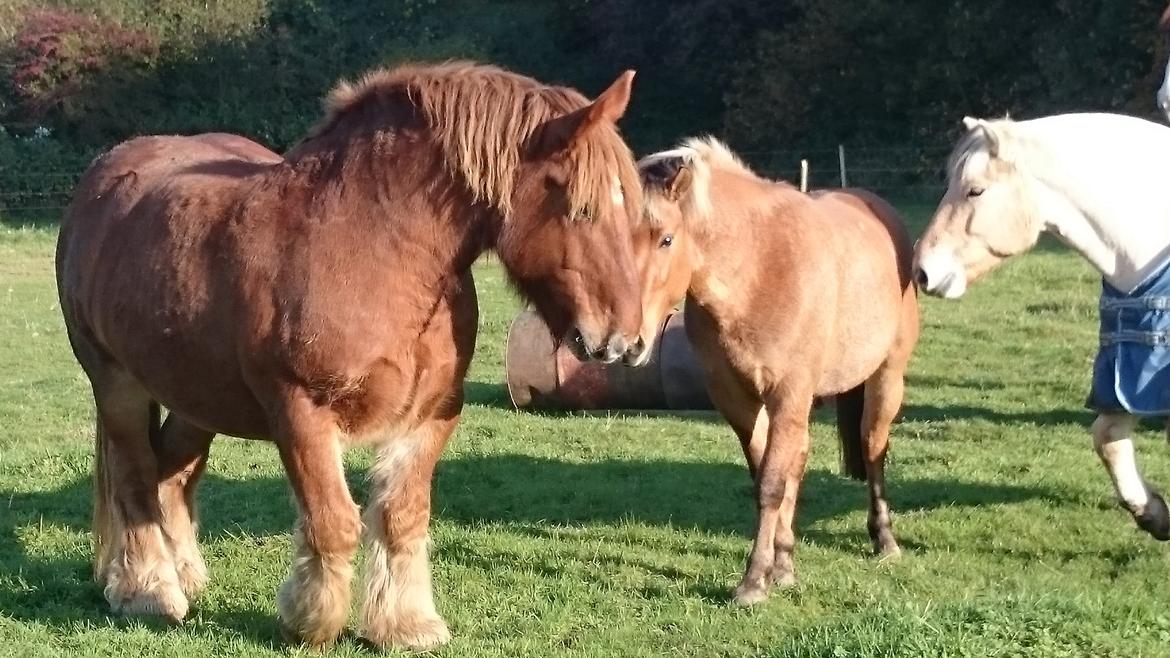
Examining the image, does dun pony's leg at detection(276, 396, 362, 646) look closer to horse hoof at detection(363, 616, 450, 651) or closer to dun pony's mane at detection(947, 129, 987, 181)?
horse hoof at detection(363, 616, 450, 651)

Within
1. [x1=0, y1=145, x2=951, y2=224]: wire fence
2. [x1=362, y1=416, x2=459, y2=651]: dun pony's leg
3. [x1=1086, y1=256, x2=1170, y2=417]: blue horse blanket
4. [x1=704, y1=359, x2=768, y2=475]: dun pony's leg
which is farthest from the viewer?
[x1=0, y1=145, x2=951, y2=224]: wire fence

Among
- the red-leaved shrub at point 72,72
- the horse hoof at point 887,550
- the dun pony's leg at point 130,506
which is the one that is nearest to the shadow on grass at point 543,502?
the horse hoof at point 887,550

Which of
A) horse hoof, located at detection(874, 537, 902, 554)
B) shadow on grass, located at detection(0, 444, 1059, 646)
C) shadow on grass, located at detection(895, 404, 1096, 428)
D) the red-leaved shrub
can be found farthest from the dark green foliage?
horse hoof, located at detection(874, 537, 902, 554)

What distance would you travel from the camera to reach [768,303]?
19.0ft

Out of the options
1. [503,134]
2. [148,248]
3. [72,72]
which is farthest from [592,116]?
[72,72]

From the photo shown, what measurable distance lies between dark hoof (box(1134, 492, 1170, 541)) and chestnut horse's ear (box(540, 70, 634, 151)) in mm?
3073

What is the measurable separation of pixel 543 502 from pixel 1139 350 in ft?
10.9

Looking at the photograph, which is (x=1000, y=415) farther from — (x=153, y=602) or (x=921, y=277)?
(x=153, y=602)

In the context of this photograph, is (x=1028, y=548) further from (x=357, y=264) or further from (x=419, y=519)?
(x=357, y=264)

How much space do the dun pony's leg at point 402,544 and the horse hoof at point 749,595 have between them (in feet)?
4.03

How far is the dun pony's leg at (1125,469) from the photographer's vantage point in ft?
18.5

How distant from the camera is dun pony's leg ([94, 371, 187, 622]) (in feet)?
17.7

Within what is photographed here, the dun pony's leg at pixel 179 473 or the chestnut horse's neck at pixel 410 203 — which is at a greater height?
the chestnut horse's neck at pixel 410 203

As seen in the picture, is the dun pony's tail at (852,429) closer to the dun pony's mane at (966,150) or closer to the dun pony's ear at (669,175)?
the dun pony's mane at (966,150)
